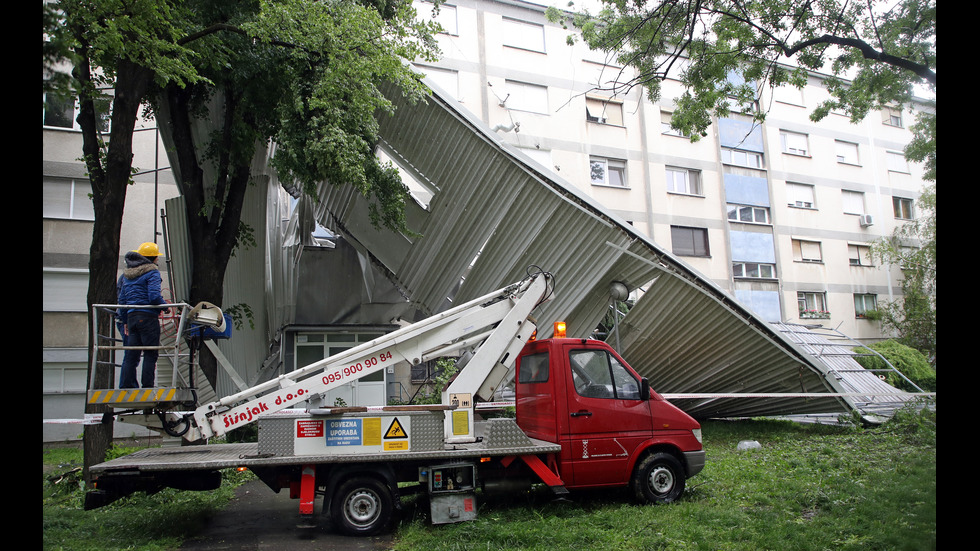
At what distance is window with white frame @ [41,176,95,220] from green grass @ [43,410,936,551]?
10339mm

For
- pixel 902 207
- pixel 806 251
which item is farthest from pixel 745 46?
pixel 902 207

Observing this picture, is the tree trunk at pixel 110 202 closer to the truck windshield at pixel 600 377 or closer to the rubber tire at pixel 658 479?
the truck windshield at pixel 600 377

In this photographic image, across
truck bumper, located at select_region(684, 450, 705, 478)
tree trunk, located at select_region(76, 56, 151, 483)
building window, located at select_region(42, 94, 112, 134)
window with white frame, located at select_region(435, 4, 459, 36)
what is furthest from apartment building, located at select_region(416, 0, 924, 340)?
truck bumper, located at select_region(684, 450, 705, 478)

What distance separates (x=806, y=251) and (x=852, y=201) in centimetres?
395

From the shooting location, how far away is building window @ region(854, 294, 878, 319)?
86.9ft

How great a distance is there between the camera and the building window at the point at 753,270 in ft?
82.7

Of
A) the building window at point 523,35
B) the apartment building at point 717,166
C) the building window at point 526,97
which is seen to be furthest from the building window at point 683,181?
the building window at point 523,35

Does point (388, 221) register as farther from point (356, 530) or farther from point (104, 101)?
point (356, 530)

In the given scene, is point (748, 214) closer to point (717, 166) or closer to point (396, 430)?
point (717, 166)

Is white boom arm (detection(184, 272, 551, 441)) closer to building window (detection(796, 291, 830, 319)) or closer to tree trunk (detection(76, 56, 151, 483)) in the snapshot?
tree trunk (detection(76, 56, 151, 483))

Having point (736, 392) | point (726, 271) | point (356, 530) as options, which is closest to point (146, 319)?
point (356, 530)

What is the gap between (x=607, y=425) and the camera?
6961 mm

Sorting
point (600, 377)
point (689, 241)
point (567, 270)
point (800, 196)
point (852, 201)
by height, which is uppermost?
point (800, 196)

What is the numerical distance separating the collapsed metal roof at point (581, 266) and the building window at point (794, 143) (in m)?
17.4
